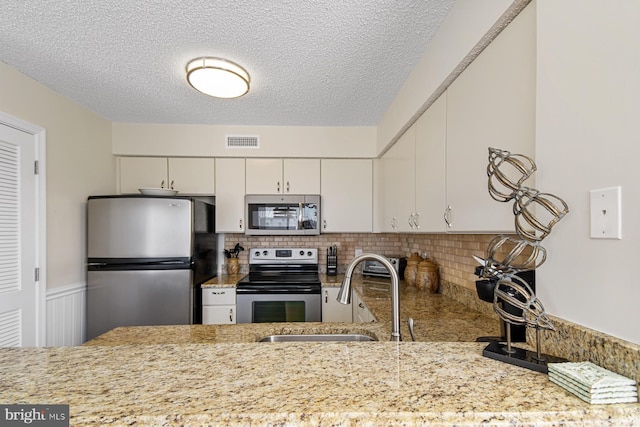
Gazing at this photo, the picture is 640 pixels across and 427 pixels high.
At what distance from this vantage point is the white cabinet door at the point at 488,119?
991 mm

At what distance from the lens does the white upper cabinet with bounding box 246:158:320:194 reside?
3.14m

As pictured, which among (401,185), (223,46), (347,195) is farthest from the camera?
(347,195)

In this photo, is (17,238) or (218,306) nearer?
(17,238)

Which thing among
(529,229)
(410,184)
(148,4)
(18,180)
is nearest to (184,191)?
(18,180)

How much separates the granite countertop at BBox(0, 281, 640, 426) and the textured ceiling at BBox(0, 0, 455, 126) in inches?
56.3

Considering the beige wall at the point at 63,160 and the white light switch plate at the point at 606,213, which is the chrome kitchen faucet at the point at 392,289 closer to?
the white light switch plate at the point at 606,213

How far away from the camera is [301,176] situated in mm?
3168

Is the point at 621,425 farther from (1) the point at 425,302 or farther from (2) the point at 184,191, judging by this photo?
(2) the point at 184,191

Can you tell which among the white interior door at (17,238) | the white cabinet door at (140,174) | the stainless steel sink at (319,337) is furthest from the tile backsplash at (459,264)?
the white interior door at (17,238)

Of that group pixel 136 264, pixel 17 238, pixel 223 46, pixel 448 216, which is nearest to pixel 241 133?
pixel 223 46

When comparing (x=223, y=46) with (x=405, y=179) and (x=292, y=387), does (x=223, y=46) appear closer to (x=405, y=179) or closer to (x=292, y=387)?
(x=405, y=179)

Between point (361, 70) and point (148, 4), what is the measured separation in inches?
47.0

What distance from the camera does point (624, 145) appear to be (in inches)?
25.9

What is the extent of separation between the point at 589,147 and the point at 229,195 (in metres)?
2.85
